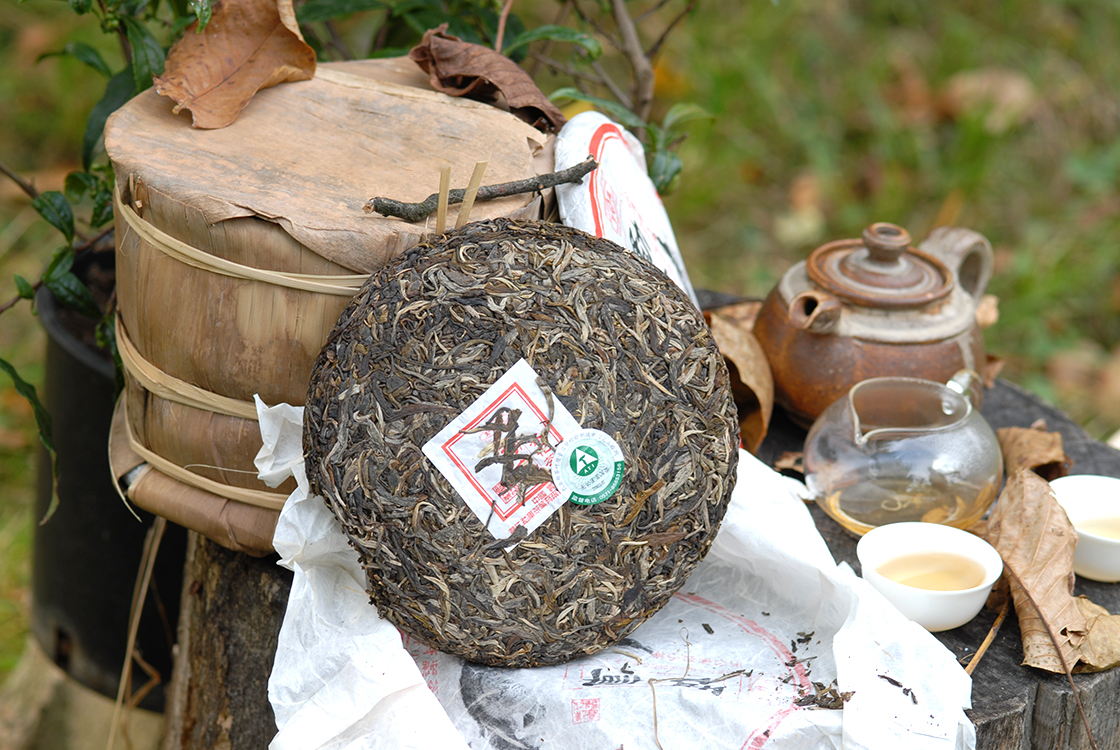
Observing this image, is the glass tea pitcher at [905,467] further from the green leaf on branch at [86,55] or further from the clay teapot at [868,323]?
the green leaf on branch at [86,55]

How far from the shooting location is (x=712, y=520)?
1143mm

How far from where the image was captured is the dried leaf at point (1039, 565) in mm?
1220

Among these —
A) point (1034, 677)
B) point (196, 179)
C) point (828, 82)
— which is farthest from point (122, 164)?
point (828, 82)

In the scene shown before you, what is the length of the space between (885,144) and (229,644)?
304 centimetres

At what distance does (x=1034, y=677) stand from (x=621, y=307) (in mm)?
682

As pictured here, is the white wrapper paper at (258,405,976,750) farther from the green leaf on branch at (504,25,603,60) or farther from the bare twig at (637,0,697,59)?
the bare twig at (637,0,697,59)

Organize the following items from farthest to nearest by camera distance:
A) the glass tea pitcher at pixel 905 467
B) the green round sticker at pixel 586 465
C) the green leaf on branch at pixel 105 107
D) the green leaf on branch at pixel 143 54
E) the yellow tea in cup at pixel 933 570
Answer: the green leaf on branch at pixel 105 107
the green leaf on branch at pixel 143 54
the glass tea pitcher at pixel 905 467
the yellow tea in cup at pixel 933 570
the green round sticker at pixel 586 465

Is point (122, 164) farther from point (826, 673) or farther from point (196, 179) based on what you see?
point (826, 673)

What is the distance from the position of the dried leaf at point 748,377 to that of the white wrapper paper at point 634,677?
34 centimetres

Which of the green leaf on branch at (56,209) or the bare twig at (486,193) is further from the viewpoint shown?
the green leaf on branch at (56,209)

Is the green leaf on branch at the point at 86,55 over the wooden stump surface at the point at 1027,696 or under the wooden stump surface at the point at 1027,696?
over

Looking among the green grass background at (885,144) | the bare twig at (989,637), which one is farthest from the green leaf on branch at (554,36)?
the green grass background at (885,144)

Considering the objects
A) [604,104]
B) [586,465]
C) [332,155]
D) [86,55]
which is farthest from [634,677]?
[86,55]

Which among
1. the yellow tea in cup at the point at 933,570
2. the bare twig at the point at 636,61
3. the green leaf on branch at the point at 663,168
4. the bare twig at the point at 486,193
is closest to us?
the bare twig at the point at 486,193
